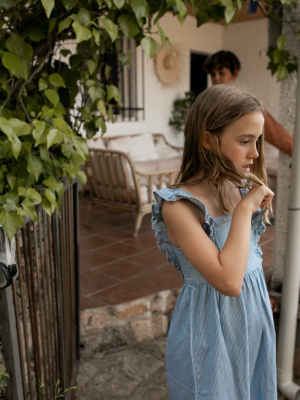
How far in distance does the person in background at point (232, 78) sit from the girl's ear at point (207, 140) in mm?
1445

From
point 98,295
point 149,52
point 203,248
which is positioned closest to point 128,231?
point 98,295

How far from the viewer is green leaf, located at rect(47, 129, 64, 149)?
121 centimetres

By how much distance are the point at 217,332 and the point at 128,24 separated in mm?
1016

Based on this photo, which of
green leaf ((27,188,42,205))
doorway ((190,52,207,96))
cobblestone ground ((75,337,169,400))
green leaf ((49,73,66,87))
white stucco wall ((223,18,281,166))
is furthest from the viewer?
doorway ((190,52,207,96))

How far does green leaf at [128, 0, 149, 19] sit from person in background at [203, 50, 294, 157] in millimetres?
1323

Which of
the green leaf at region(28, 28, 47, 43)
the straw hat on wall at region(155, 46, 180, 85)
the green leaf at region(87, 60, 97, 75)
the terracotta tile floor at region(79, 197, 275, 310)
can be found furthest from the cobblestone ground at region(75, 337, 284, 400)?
the straw hat on wall at region(155, 46, 180, 85)

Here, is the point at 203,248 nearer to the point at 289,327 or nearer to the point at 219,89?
the point at 219,89

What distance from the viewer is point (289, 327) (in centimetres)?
211

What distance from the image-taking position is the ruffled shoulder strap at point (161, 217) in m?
1.09

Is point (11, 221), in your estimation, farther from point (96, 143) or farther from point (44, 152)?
point (96, 143)

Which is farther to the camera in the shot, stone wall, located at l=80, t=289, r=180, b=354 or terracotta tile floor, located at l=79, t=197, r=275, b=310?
terracotta tile floor, located at l=79, t=197, r=275, b=310

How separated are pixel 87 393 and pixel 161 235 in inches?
54.2

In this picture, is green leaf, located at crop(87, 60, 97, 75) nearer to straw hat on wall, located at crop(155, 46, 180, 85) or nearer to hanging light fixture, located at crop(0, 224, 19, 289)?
hanging light fixture, located at crop(0, 224, 19, 289)

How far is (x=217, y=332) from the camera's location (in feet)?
3.76
